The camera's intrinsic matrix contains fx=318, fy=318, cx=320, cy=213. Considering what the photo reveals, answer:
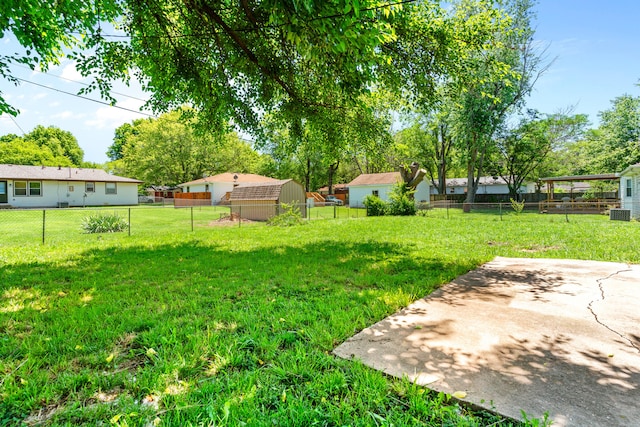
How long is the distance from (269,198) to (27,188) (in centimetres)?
2295

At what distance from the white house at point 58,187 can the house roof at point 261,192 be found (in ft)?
59.7

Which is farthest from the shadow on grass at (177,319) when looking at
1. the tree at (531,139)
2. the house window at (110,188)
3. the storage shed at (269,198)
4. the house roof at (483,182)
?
the house roof at (483,182)

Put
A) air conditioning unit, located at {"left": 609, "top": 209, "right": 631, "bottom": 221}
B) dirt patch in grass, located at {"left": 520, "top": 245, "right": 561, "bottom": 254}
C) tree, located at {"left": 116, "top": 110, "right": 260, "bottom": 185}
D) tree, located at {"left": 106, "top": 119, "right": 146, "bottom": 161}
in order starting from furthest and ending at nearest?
tree, located at {"left": 106, "top": 119, "right": 146, "bottom": 161} → tree, located at {"left": 116, "top": 110, "right": 260, "bottom": 185} → air conditioning unit, located at {"left": 609, "top": 209, "right": 631, "bottom": 221} → dirt patch in grass, located at {"left": 520, "top": 245, "right": 561, "bottom": 254}

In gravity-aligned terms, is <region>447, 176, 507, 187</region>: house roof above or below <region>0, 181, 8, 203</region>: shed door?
above

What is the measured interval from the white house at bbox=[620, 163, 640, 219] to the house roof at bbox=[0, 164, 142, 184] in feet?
124

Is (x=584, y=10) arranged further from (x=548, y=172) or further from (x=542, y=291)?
(x=548, y=172)

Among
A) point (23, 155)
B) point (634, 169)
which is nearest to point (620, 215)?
point (634, 169)

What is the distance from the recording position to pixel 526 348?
2.64 metres

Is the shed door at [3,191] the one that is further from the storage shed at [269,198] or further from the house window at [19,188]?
the storage shed at [269,198]

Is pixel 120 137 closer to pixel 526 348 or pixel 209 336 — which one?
pixel 209 336

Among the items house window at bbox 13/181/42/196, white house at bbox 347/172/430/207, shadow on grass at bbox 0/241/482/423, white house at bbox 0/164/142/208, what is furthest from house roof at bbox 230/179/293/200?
house window at bbox 13/181/42/196

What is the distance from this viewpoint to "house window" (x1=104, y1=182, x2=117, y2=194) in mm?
30172

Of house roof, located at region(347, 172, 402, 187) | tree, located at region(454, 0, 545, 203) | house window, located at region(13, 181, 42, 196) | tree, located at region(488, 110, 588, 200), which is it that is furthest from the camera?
house roof, located at region(347, 172, 402, 187)

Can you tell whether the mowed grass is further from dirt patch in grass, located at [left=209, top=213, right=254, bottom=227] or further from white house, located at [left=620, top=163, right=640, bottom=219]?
white house, located at [left=620, top=163, right=640, bottom=219]
